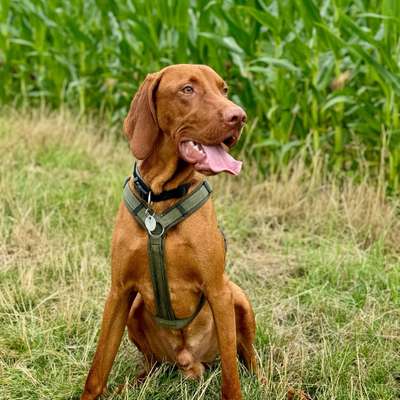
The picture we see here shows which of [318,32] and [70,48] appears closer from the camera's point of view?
[318,32]

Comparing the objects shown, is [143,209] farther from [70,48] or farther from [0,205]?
[70,48]

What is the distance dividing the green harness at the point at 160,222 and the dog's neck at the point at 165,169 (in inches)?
3.1

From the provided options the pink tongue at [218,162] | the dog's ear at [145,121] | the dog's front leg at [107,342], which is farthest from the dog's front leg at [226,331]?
the dog's ear at [145,121]

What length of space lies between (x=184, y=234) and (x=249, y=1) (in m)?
3.42

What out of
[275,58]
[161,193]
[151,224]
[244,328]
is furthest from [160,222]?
[275,58]

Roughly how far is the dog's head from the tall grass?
2.33 metres

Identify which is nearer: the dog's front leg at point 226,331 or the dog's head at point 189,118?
the dog's head at point 189,118

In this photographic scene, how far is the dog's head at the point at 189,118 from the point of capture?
2.95 m

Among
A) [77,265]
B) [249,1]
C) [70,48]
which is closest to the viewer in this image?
[77,265]

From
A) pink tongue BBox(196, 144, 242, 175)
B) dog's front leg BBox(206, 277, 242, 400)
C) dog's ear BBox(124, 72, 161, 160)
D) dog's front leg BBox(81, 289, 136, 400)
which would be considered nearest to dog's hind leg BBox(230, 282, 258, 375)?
dog's front leg BBox(206, 277, 242, 400)

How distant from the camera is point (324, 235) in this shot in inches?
211

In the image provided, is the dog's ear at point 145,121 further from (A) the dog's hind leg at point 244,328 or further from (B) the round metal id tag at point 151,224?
(A) the dog's hind leg at point 244,328

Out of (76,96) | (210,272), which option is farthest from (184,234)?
(76,96)

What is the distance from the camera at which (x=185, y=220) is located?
10.2ft
